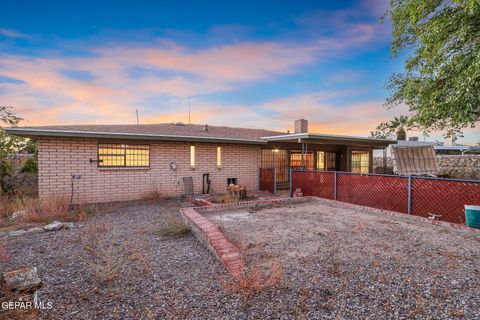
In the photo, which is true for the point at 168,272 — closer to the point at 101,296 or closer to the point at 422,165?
the point at 101,296

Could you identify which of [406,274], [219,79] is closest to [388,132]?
[219,79]

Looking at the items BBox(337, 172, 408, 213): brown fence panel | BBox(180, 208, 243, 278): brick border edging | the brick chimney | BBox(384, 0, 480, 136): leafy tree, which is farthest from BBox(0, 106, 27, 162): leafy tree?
BBox(384, 0, 480, 136): leafy tree

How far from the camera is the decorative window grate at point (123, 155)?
831cm

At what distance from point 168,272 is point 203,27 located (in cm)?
925

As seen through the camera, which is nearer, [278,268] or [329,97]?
[278,268]

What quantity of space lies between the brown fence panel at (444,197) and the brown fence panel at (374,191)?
11.2 inches

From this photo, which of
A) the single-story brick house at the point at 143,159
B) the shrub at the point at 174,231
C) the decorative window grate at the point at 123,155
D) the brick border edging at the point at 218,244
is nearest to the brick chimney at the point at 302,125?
the single-story brick house at the point at 143,159

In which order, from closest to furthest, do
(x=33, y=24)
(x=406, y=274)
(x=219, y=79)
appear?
(x=406, y=274) → (x=33, y=24) → (x=219, y=79)

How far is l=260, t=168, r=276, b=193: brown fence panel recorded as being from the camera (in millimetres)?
10648

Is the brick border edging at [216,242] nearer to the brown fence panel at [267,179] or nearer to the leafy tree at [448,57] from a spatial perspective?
the brown fence panel at [267,179]

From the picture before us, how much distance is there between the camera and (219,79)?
38.6ft

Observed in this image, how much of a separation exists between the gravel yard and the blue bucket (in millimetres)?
475

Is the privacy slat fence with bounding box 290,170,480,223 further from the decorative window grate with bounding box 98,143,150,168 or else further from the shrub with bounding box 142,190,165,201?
the decorative window grate with bounding box 98,143,150,168

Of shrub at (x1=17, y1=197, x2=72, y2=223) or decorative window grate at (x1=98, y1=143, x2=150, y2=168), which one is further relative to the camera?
decorative window grate at (x1=98, y1=143, x2=150, y2=168)
